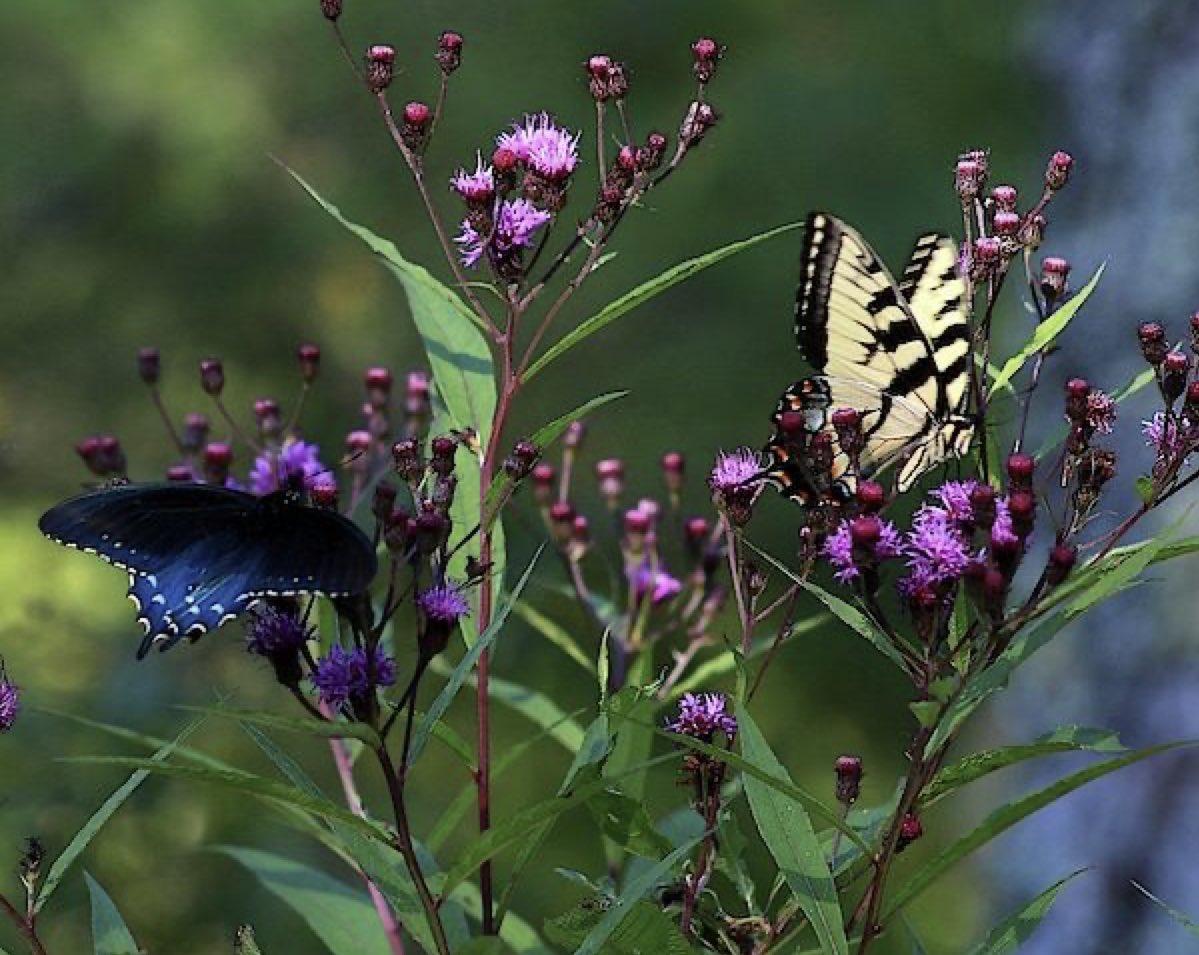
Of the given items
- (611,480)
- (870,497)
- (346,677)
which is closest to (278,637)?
(346,677)

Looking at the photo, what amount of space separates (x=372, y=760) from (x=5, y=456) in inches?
45.1

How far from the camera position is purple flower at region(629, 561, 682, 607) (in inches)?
75.4

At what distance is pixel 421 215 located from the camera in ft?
18.5

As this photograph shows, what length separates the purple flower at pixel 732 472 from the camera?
1428mm

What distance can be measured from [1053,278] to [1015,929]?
1.92 ft

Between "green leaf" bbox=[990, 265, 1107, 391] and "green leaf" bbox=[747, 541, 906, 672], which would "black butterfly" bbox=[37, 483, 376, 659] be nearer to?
"green leaf" bbox=[747, 541, 906, 672]

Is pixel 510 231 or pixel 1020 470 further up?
pixel 510 231

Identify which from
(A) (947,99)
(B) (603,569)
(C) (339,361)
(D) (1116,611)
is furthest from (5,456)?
(A) (947,99)

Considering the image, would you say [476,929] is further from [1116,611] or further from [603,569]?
[603,569]

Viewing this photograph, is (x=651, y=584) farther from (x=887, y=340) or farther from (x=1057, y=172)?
(x=1057, y=172)

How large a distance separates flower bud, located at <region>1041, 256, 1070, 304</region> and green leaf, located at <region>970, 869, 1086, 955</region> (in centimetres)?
54

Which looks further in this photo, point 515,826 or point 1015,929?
point 1015,929

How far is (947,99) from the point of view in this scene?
242 inches

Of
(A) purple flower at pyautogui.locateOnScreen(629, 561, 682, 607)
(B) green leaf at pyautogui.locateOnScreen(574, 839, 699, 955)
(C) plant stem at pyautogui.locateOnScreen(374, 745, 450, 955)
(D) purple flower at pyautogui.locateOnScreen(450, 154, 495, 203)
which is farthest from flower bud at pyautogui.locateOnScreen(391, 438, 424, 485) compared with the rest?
(A) purple flower at pyautogui.locateOnScreen(629, 561, 682, 607)
